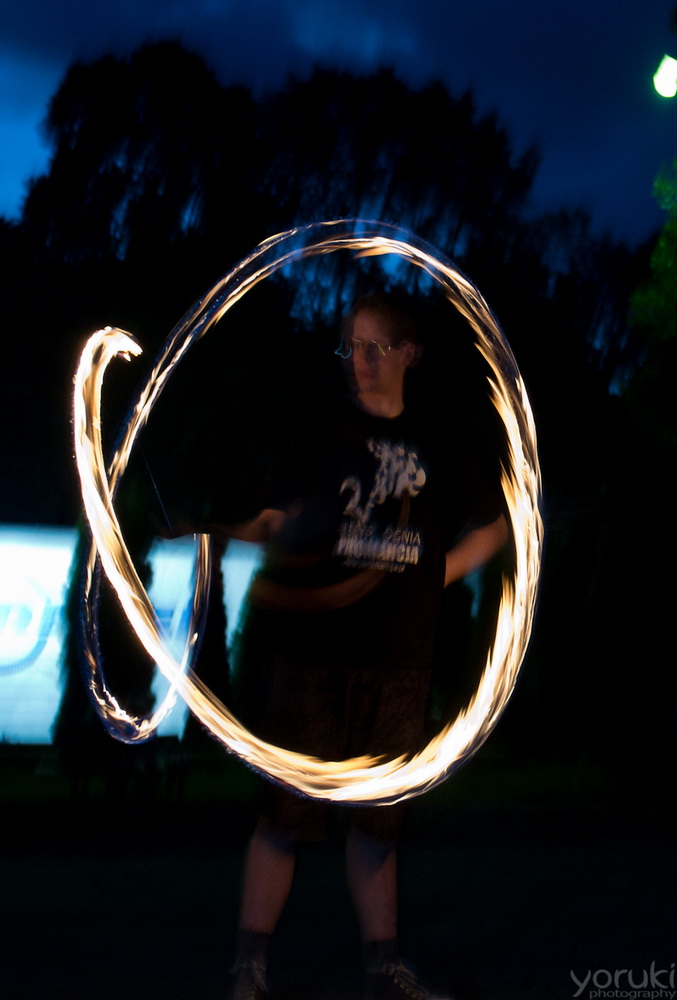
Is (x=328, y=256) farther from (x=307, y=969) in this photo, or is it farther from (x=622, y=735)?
(x=307, y=969)

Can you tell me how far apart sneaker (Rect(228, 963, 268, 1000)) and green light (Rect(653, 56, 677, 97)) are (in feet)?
21.9

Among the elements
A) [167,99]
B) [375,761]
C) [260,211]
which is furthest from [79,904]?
[167,99]

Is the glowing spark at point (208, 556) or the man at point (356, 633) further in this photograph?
the glowing spark at point (208, 556)

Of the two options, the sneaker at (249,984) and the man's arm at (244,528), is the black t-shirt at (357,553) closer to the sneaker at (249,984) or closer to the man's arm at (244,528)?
the man's arm at (244,528)

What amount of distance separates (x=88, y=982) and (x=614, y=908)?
81.4 inches

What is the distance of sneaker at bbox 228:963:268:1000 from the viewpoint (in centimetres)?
318

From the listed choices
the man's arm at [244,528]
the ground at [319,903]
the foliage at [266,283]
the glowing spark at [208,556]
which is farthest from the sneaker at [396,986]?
the foliage at [266,283]

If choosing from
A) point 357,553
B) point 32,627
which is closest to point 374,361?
point 357,553

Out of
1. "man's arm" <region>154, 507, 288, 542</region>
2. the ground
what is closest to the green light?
the ground

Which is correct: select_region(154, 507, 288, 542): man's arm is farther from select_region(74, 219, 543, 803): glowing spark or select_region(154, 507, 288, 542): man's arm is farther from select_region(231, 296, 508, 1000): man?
→ select_region(74, 219, 543, 803): glowing spark

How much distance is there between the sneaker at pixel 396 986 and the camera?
328 centimetres

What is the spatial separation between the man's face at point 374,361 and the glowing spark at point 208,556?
1007 millimetres

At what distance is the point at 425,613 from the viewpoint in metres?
3.46

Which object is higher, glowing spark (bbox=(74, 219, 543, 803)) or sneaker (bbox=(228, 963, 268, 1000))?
glowing spark (bbox=(74, 219, 543, 803))
